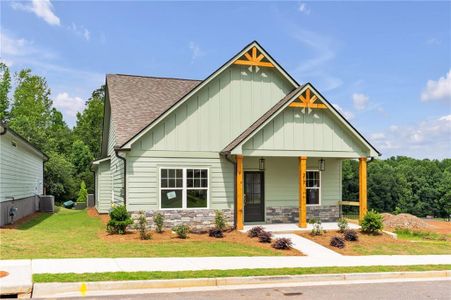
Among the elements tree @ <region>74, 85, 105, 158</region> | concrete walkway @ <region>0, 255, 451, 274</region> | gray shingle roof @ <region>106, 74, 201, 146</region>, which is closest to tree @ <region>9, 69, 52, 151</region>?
tree @ <region>74, 85, 105, 158</region>

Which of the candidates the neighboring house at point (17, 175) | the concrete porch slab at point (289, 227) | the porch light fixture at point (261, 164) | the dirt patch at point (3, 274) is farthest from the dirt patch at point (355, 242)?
the neighboring house at point (17, 175)

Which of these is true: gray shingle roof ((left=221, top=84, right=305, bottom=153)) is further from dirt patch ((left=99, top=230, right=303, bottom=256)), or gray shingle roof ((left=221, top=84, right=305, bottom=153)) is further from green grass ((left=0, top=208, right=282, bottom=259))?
green grass ((left=0, top=208, right=282, bottom=259))

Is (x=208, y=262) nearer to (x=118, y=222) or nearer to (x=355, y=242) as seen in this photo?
(x=118, y=222)

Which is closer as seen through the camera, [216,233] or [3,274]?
[3,274]

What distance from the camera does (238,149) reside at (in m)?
16.5

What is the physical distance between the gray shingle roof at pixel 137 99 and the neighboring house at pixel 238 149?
7 cm

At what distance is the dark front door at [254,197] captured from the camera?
61.5 ft

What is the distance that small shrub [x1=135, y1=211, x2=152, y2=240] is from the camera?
14.8 metres

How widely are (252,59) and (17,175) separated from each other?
38.6 ft

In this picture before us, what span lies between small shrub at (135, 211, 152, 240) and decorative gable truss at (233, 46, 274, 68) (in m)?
7.24

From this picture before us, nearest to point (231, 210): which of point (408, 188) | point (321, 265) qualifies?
point (321, 265)

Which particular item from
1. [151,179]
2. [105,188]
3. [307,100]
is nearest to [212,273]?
[151,179]

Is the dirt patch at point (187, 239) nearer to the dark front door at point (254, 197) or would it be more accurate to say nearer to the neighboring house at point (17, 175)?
the dark front door at point (254, 197)

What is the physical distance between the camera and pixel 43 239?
13992 millimetres
